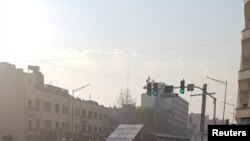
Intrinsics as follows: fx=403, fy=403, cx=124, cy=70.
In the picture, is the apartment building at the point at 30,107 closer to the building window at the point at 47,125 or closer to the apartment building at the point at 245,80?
the building window at the point at 47,125

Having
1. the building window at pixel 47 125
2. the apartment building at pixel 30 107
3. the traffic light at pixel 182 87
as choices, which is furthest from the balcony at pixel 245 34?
the building window at pixel 47 125

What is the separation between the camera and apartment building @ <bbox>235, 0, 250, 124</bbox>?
25.9m

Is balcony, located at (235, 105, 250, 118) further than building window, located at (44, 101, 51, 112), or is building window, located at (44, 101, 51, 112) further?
building window, located at (44, 101, 51, 112)

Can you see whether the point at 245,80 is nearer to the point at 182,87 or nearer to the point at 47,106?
the point at 182,87

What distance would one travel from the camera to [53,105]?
62.2 m

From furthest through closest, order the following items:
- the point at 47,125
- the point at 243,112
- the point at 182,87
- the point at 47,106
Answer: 1. the point at 47,125
2. the point at 47,106
3. the point at 182,87
4. the point at 243,112

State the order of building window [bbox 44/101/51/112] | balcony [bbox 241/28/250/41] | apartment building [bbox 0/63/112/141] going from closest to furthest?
balcony [bbox 241/28/250/41]
apartment building [bbox 0/63/112/141]
building window [bbox 44/101/51/112]

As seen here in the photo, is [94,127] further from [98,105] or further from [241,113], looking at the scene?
[241,113]

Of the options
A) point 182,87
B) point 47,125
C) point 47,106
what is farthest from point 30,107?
point 182,87

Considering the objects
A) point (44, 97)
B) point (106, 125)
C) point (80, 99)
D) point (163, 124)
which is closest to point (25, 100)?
point (44, 97)

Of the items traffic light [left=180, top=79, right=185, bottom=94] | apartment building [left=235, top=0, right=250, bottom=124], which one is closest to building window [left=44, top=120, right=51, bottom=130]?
traffic light [left=180, top=79, right=185, bottom=94]

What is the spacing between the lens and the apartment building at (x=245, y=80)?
25.9 meters

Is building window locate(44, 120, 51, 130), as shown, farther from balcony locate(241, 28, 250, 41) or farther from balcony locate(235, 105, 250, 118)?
balcony locate(241, 28, 250, 41)

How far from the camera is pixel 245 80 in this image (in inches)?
1051
